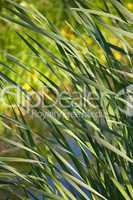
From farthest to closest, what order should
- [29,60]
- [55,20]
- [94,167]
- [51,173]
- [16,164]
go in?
[55,20] < [29,60] < [16,164] < [94,167] < [51,173]

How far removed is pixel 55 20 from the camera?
6.66 meters

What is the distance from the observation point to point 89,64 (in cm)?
192

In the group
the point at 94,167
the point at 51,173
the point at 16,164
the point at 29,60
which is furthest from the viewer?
the point at 29,60

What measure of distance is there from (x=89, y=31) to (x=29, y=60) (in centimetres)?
416

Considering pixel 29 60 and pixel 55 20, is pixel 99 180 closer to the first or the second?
pixel 29 60

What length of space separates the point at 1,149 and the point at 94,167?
8.84 ft

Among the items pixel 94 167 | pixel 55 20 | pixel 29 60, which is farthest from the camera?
pixel 55 20

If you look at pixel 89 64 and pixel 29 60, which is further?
pixel 29 60

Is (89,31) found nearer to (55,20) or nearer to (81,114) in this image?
(81,114)

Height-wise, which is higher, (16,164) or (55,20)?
(55,20)

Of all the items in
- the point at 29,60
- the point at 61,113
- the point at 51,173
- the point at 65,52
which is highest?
the point at 29,60

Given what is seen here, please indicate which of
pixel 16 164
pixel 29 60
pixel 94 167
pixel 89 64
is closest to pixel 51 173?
pixel 94 167

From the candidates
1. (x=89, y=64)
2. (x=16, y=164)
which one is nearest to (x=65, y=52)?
(x=89, y=64)

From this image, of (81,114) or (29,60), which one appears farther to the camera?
(29,60)
